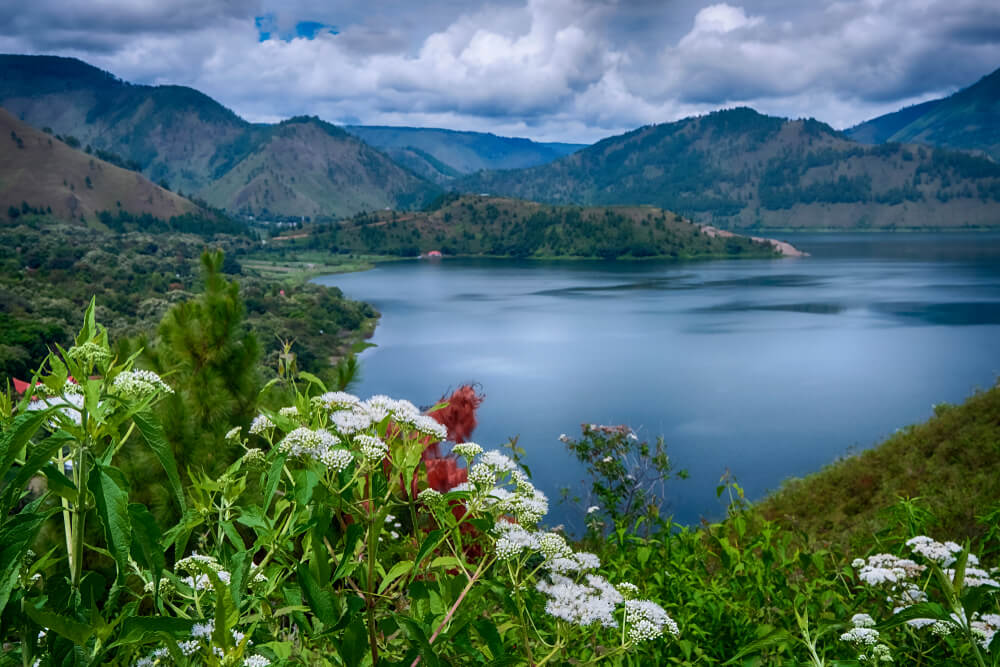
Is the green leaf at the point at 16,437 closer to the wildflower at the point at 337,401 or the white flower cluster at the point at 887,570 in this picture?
the wildflower at the point at 337,401

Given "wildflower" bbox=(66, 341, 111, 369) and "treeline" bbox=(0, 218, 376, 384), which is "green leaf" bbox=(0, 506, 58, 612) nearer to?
"wildflower" bbox=(66, 341, 111, 369)

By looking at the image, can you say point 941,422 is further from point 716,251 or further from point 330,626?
point 716,251

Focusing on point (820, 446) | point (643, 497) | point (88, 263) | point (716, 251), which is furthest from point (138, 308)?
point (716, 251)

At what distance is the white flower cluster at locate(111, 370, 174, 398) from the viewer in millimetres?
1274

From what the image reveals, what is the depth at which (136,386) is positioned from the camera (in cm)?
131

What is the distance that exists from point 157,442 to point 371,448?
→ 52 centimetres

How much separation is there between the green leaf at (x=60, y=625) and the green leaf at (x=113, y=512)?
0.28 feet

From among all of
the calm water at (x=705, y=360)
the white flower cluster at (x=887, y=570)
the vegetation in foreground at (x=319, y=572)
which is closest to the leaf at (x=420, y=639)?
the vegetation in foreground at (x=319, y=572)

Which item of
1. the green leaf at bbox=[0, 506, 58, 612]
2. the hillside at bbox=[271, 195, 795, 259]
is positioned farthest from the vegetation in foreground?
the hillside at bbox=[271, 195, 795, 259]

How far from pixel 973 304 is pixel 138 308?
55913 mm

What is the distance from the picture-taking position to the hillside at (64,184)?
105875 mm

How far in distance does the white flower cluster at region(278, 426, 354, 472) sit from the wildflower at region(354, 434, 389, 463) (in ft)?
0.18

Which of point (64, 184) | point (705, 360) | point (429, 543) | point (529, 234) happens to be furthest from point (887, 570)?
point (64, 184)

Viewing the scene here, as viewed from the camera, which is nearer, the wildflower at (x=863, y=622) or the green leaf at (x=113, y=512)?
the green leaf at (x=113, y=512)
